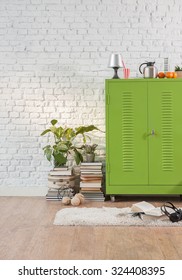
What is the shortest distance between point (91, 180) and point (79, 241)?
1993mm

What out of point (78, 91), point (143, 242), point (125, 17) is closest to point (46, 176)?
point (78, 91)

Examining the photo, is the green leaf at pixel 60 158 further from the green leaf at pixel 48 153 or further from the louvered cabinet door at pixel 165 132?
the louvered cabinet door at pixel 165 132

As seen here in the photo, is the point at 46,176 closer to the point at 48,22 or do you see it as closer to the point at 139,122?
the point at 139,122

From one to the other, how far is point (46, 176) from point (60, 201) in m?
0.55

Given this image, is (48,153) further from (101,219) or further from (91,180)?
(101,219)

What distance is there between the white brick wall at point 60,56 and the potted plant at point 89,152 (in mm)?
258

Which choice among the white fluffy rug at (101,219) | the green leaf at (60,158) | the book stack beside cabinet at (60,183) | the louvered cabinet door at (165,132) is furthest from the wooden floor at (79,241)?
the louvered cabinet door at (165,132)

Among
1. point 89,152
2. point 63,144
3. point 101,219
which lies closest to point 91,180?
point 89,152

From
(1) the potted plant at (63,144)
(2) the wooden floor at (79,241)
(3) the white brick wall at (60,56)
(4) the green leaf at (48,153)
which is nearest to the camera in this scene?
(2) the wooden floor at (79,241)

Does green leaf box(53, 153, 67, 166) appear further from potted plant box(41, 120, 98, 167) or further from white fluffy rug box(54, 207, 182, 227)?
white fluffy rug box(54, 207, 182, 227)

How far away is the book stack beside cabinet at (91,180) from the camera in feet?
19.3

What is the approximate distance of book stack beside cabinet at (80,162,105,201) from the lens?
5.88 meters

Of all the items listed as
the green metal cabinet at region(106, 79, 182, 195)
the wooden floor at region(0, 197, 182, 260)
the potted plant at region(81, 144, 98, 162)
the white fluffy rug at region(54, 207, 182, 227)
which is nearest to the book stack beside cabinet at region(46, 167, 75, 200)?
the potted plant at region(81, 144, 98, 162)

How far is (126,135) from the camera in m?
5.77
